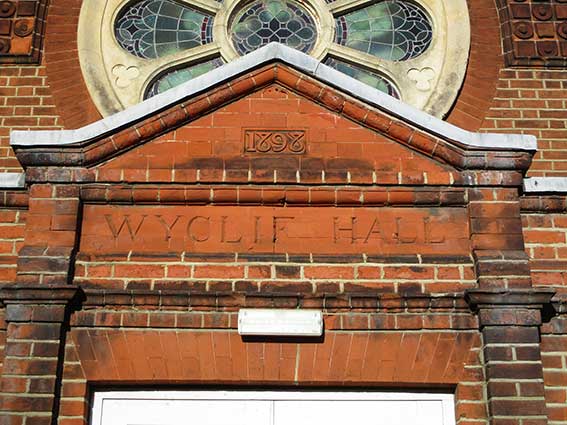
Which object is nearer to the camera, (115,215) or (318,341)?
(318,341)

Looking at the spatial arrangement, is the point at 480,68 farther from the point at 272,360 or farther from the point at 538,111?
the point at 272,360

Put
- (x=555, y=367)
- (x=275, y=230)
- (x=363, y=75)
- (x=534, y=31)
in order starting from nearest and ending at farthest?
(x=555, y=367)
(x=275, y=230)
(x=534, y=31)
(x=363, y=75)

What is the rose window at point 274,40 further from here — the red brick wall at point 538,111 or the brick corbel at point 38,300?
the brick corbel at point 38,300

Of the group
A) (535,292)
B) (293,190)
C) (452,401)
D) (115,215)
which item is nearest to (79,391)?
(115,215)

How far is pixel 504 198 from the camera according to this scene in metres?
6.87

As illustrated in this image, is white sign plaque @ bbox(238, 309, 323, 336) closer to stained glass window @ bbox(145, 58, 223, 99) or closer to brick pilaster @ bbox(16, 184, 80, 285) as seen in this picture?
brick pilaster @ bbox(16, 184, 80, 285)

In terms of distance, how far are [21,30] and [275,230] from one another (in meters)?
4.94

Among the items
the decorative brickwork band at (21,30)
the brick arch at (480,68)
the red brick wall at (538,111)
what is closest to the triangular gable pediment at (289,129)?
the red brick wall at (538,111)

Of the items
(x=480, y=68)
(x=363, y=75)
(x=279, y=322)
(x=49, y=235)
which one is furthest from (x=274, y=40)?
(x=279, y=322)

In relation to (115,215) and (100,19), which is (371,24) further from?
(115,215)

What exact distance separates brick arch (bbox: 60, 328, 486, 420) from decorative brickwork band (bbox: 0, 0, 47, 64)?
4.65m

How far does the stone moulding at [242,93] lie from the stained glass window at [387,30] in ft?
11.6

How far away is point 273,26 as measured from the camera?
1086 cm

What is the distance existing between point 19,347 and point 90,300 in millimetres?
579
